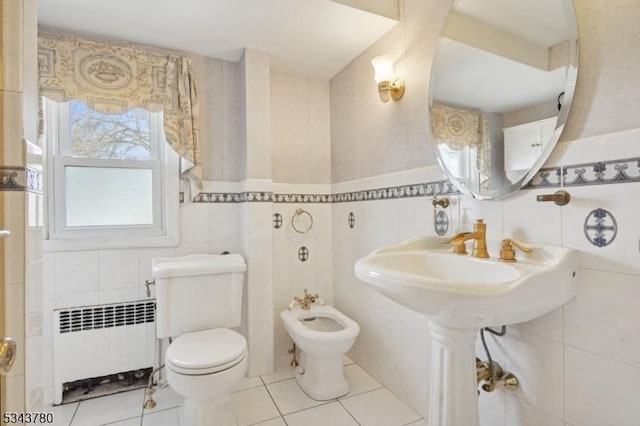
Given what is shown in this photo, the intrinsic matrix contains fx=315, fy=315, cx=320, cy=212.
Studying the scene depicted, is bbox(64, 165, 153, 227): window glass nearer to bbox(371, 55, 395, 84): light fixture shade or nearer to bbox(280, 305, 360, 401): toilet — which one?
bbox(280, 305, 360, 401): toilet

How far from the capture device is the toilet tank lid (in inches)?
69.4

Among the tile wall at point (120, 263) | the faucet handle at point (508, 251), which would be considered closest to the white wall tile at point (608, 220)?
the faucet handle at point (508, 251)

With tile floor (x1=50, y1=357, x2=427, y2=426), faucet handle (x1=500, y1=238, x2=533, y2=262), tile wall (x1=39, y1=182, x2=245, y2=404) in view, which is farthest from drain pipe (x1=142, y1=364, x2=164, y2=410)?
faucet handle (x1=500, y1=238, x2=533, y2=262)

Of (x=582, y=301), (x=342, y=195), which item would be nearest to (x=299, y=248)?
(x=342, y=195)

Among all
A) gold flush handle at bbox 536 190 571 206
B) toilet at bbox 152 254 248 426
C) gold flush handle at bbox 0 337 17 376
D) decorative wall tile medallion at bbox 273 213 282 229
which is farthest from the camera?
decorative wall tile medallion at bbox 273 213 282 229

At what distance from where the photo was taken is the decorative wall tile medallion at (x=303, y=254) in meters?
2.45

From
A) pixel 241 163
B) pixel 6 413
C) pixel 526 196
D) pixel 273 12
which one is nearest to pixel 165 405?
pixel 6 413

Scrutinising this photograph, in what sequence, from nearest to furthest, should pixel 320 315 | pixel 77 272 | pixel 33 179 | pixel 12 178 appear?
pixel 12 178 → pixel 33 179 → pixel 77 272 → pixel 320 315

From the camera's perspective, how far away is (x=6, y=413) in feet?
2.99

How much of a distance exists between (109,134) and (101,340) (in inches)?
50.1

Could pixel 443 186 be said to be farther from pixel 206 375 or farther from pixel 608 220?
pixel 206 375

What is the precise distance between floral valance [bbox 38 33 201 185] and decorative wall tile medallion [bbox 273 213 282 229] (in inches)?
23.8

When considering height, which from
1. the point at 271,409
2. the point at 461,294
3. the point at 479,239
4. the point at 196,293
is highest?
the point at 479,239

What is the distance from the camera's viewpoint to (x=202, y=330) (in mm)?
1830
